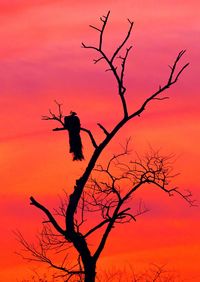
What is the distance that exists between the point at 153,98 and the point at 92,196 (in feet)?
10.3

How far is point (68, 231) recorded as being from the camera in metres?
15.0

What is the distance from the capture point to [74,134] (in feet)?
46.8

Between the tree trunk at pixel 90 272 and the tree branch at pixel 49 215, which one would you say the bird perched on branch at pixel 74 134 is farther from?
the tree trunk at pixel 90 272

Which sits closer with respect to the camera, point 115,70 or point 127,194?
point 115,70

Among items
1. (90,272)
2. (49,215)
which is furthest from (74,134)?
(90,272)

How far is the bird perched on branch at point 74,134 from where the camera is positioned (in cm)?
1410

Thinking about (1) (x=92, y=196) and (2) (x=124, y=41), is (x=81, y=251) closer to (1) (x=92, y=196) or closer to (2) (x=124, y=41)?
(1) (x=92, y=196)

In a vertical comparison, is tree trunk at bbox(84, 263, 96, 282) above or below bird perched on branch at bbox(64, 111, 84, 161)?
below

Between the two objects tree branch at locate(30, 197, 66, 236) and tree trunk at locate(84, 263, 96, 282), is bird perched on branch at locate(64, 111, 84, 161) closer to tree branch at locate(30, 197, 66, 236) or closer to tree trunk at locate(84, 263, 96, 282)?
tree branch at locate(30, 197, 66, 236)

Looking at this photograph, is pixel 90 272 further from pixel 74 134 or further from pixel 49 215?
pixel 74 134

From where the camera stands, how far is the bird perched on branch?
1410cm

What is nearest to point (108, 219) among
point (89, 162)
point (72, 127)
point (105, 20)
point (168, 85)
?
point (89, 162)

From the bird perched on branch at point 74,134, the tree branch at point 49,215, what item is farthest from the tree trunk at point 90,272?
the bird perched on branch at point 74,134

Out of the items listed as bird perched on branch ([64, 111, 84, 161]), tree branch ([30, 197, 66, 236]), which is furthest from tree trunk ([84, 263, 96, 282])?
bird perched on branch ([64, 111, 84, 161])
